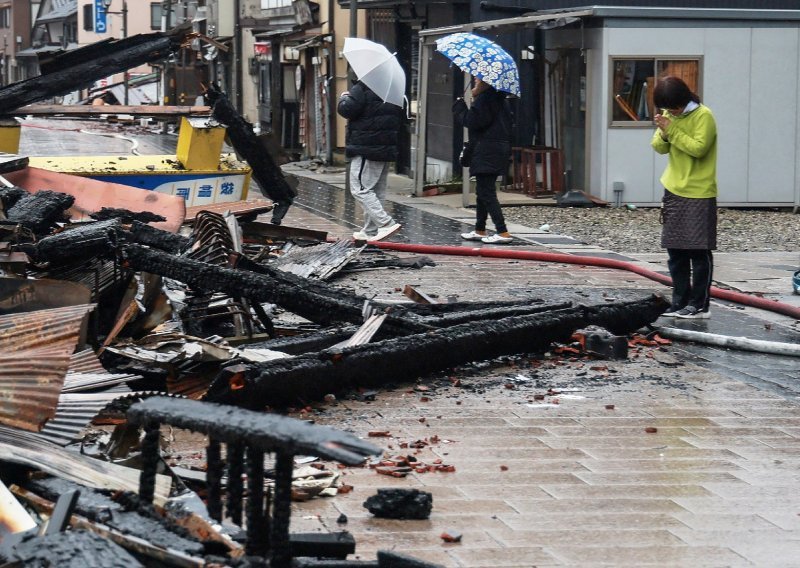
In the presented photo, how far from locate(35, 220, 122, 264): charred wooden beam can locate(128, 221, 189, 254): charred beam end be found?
1.26m

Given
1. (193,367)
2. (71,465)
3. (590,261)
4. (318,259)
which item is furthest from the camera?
(590,261)

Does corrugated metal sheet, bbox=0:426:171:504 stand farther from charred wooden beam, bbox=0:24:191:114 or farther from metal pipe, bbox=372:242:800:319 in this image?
charred wooden beam, bbox=0:24:191:114

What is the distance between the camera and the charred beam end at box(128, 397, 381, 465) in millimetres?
3045

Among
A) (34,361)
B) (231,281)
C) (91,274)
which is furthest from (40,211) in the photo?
(34,361)

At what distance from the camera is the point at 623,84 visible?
706 inches

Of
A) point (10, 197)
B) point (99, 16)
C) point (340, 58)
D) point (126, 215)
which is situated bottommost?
point (126, 215)

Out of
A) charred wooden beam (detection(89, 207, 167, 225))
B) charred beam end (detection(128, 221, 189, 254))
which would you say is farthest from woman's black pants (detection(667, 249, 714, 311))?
charred wooden beam (detection(89, 207, 167, 225))

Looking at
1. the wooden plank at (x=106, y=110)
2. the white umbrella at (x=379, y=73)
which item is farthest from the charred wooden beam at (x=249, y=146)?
the white umbrella at (x=379, y=73)

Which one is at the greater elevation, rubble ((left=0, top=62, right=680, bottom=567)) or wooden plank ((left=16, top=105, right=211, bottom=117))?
wooden plank ((left=16, top=105, right=211, bottom=117))

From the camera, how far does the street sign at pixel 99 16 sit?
69000 mm

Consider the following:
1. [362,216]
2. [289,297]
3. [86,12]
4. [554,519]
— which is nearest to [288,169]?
[362,216]

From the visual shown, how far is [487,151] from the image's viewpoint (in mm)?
13836

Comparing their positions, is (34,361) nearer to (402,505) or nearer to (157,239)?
(402,505)

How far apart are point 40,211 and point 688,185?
429 cm
